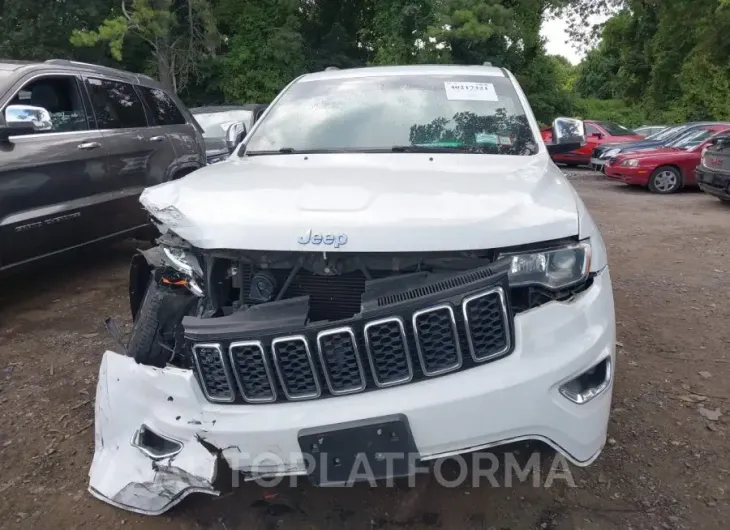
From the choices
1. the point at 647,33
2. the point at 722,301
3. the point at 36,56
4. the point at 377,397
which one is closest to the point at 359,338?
the point at 377,397

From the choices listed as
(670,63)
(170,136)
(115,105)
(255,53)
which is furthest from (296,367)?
(670,63)

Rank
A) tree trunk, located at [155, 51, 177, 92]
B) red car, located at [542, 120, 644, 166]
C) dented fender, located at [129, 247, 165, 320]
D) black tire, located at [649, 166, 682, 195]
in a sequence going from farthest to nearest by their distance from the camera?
tree trunk, located at [155, 51, 177, 92] → red car, located at [542, 120, 644, 166] → black tire, located at [649, 166, 682, 195] → dented fender, located at [129, 247, 165, 320]

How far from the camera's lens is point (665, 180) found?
12.1 m

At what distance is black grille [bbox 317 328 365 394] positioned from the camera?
1.97m

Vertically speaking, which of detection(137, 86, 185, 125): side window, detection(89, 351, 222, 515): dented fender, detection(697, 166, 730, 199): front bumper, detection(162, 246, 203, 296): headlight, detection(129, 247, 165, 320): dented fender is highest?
detection(137, 86, 185, 125): side window

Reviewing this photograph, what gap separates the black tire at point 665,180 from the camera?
1204 cm

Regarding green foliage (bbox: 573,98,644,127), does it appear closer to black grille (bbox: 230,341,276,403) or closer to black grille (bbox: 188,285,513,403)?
black grille (bbox: 188,285,513,403)

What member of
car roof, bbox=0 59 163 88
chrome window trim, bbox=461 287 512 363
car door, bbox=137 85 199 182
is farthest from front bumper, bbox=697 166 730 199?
chrome window trim, bbox=461 287 512 363

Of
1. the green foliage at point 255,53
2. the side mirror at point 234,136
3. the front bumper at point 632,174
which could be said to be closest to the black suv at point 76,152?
the side mirror at point 234,136

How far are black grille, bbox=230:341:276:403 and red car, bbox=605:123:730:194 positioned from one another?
11.9 meters

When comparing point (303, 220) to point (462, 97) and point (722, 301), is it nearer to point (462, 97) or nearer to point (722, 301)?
point (462, 97)

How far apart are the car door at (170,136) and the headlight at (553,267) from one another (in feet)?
14.4

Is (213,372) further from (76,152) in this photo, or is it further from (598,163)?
(598,163)

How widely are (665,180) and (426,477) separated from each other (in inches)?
452
